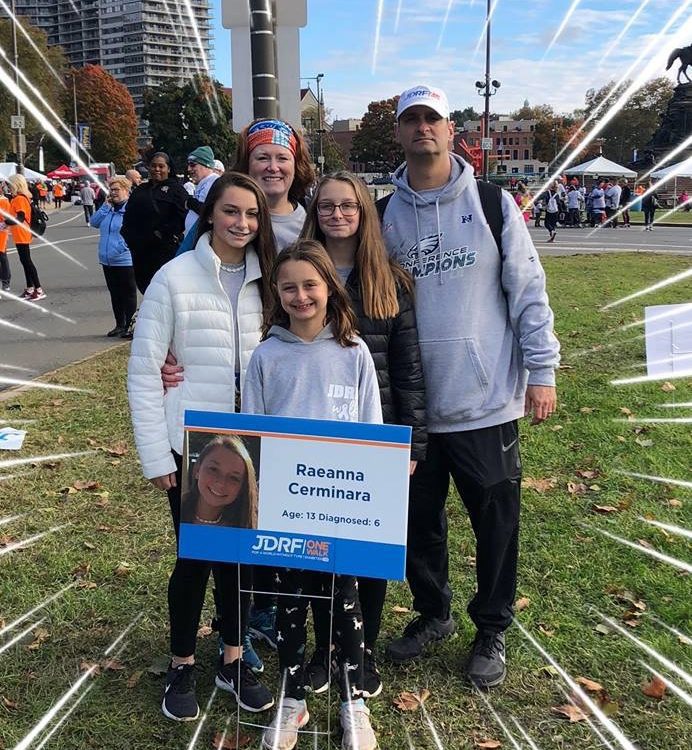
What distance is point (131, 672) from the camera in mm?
2961

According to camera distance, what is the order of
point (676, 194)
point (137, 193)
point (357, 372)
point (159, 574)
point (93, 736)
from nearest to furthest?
point (357, 372) < point (93, 736) < point (159, 574) < point (137, 193) < point (676, 194)

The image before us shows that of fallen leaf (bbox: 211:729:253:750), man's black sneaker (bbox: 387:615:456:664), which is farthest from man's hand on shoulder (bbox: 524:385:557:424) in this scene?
fallen leaf (bbox: 211:729:253:750)

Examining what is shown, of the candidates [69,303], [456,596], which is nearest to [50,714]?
[456,596]

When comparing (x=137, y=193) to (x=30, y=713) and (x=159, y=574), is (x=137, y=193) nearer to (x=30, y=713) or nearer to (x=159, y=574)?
(x=159, y=574)

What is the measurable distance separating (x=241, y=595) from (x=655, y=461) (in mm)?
3423

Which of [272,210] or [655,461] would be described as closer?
[272,210]

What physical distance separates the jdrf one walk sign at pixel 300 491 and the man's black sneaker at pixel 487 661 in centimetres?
97

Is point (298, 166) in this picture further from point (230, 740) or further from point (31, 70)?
point (31, 70)

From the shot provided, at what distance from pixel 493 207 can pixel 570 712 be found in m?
1.93

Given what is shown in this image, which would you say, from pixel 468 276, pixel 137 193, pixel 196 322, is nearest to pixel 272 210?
pixel 196 322

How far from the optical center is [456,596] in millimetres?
3457

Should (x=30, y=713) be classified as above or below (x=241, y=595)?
below

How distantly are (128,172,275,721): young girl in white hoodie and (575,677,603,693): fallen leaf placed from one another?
1.36m

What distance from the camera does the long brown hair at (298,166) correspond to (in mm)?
2875
